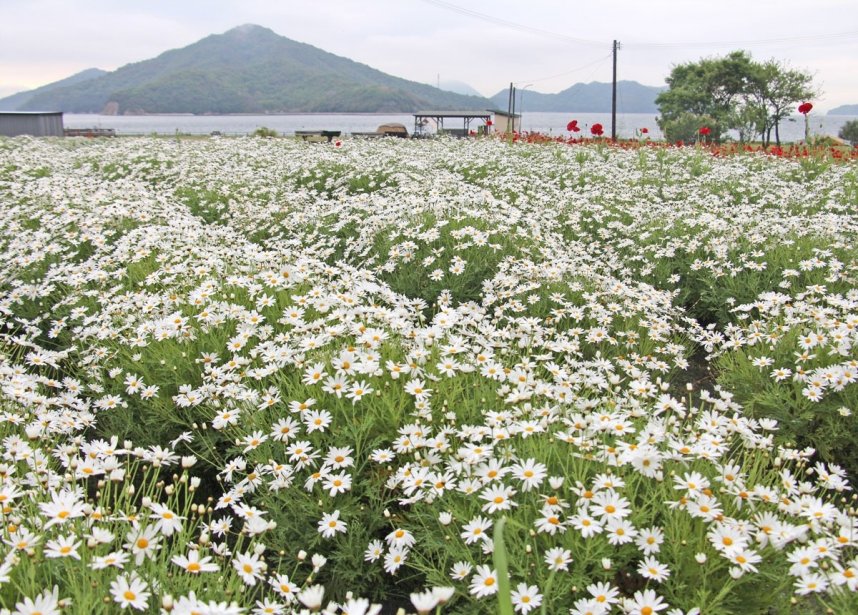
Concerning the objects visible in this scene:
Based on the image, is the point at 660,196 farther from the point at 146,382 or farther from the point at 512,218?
the point at 146,382

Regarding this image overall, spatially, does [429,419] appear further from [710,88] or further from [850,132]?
[850,132]

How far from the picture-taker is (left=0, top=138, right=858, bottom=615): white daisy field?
2158mm

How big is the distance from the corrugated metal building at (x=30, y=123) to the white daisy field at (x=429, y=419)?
25075 mm

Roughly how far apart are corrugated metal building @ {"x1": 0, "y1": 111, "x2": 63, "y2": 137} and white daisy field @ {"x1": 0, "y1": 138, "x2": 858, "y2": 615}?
2507 centimetres

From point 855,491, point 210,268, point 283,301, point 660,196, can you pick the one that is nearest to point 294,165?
point 660,196

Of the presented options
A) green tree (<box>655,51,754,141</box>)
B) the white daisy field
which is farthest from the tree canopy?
the white daisy field

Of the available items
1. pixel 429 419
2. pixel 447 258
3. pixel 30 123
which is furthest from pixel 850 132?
pixel 429 419

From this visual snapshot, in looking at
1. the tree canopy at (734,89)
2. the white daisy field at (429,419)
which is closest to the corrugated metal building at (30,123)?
the white daisy field at (429,419)

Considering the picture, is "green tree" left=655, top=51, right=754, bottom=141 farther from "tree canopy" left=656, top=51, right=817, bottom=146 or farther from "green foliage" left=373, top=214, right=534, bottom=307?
"green foliage" left=373, top=214, right=534, bottom=307

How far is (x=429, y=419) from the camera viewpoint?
2.90 meters

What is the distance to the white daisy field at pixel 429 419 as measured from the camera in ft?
7.08

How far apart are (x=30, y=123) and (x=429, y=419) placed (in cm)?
3332

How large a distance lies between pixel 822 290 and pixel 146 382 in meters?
4.97

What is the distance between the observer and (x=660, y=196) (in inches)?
412
